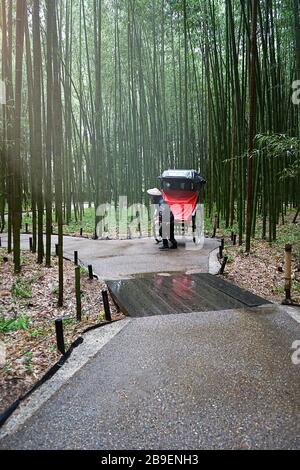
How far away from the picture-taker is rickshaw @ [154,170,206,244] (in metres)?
8.09

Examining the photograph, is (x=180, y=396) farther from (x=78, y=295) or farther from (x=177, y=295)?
(x=177, y=295)

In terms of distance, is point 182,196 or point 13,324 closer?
point 13,324

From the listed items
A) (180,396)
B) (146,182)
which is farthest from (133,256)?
(146,182)

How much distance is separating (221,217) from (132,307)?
289 inches

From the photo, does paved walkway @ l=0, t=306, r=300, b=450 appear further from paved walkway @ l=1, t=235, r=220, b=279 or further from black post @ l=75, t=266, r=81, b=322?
paved walkway @ l=1, t=235, r=220, b=279

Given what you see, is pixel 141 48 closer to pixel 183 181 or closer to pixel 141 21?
pixel 141 21

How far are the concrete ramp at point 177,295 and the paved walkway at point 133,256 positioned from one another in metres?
0.53

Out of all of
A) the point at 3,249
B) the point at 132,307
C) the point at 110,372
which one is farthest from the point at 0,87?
the point at 110,372

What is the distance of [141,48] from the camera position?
11.0 metres

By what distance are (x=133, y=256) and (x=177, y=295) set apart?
2.63m

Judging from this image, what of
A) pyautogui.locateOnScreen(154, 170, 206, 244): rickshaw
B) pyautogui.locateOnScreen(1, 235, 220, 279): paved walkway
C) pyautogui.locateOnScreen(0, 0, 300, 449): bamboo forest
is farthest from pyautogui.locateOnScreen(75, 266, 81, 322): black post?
pyautogui.locateOnScreen(154, 170, 206, 244): rickshaw

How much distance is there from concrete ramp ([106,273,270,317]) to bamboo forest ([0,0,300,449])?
3cm

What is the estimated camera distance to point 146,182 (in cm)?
1291

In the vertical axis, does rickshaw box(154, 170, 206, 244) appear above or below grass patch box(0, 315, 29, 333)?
above
